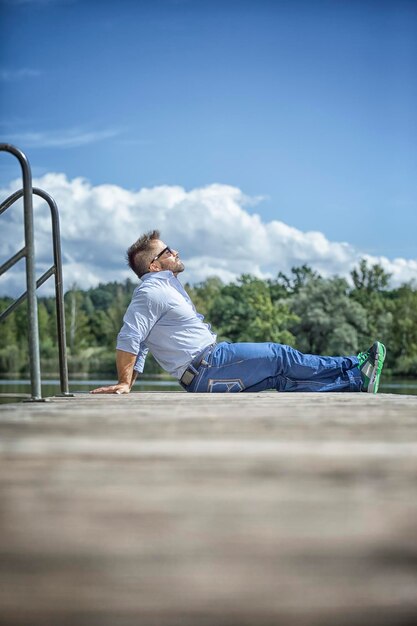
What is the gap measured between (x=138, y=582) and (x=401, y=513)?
0.60 ft

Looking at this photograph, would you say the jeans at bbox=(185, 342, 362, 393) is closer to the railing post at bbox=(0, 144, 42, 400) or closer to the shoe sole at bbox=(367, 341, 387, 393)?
the shoe sole at bbox=(367, 341, 387, 393)

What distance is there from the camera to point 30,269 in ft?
7.35

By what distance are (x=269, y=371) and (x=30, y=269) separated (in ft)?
5.97

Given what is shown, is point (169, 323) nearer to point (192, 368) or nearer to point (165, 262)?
point (192, 368)

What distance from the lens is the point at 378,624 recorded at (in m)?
0.54

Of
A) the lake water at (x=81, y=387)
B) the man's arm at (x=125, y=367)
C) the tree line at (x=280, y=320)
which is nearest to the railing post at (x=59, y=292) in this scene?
the man's arm at (x=125, y=367)

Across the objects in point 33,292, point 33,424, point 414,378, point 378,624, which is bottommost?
point 414,378

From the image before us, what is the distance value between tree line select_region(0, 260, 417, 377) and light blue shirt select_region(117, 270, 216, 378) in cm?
3449

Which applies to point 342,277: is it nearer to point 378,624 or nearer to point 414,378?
point 414,378

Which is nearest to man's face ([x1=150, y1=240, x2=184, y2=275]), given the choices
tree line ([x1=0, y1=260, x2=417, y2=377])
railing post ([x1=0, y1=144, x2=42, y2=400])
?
railing post ([x1=0, y1=144, x2=42, y2=400])

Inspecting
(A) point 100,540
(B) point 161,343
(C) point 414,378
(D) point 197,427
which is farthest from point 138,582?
(C) point 414,378

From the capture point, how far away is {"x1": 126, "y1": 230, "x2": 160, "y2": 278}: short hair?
4047 millimetres

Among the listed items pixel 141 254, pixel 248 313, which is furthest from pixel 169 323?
pixel 248 313

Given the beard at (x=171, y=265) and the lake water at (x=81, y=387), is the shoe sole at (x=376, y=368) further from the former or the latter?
the lake water at (x=81, y=387)
